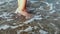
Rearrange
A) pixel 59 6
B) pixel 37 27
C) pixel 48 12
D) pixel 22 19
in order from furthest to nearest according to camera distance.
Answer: pixel 59 6 < pixel 48 12 < pixel 22 19 < pixel 37 27

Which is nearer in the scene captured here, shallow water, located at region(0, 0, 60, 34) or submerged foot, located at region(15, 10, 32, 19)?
shallow water, located at region(0, 0, 60, 34)

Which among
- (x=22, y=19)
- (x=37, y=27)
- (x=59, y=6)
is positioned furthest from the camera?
(x=59, y=6)

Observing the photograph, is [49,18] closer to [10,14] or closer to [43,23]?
[43,23]

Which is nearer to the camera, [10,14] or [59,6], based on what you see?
[10,14]

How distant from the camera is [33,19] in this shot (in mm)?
1083

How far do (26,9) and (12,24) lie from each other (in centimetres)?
32

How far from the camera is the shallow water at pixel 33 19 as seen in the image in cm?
94

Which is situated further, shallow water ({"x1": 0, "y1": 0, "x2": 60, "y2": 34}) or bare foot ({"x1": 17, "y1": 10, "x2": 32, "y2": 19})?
bare foot ({"x1": 17, "y1": 10, "x2": 32, "y2": 19})

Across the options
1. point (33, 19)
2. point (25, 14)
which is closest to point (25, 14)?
point (25, 14)

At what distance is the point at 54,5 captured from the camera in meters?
1.37

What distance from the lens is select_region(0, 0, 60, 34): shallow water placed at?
0.94m

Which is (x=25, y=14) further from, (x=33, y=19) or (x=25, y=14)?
(x=33, y=19)

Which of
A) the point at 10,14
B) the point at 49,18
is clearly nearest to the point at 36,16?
the point at 49,18

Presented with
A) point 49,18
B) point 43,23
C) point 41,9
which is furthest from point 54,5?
point 43,23
